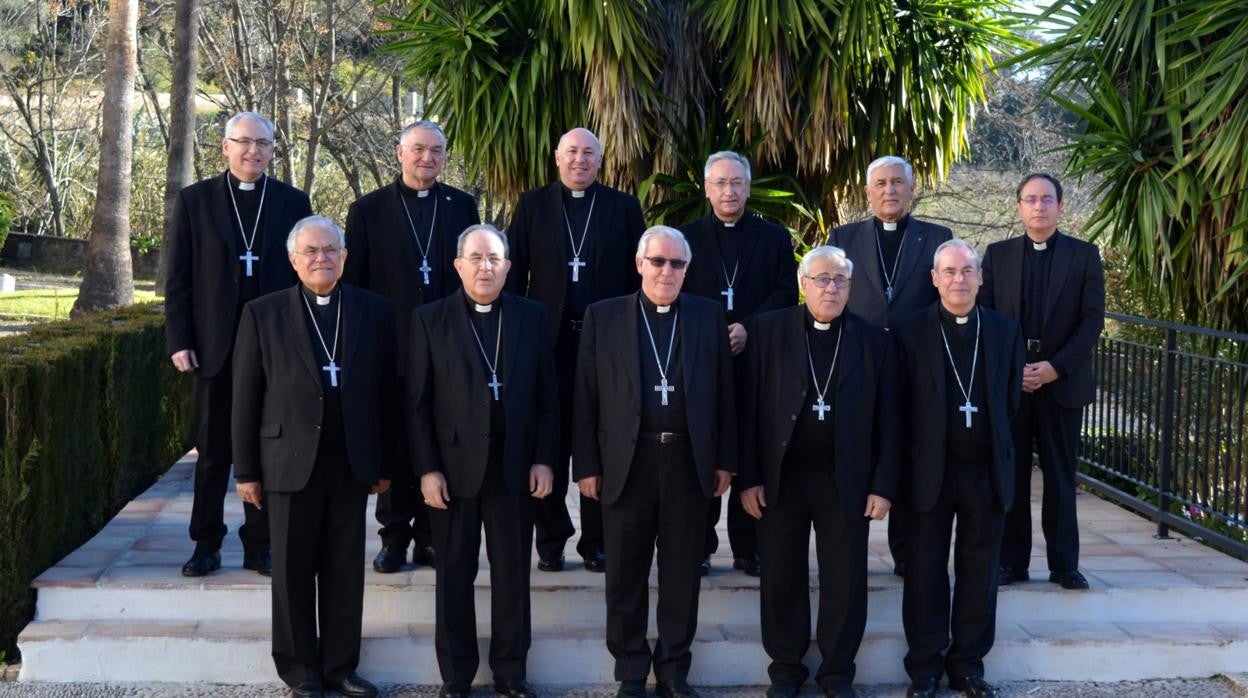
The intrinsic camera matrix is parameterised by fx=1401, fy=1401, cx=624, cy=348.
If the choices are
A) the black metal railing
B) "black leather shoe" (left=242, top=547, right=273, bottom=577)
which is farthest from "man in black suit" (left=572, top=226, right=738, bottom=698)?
the black metal railing

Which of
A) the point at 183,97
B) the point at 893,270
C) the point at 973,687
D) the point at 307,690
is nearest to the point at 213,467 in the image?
the point at 307,690

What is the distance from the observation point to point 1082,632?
6.04 metres

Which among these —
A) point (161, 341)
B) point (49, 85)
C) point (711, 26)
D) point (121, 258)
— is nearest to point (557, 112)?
point (711, 26)

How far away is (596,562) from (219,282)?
202 centimetres

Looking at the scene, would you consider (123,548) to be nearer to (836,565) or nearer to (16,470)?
(16,470)

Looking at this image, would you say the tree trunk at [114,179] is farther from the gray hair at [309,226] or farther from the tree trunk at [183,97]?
the gray hair at [309,226]

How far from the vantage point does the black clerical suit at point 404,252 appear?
20.2 feet

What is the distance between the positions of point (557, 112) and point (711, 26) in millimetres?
1196

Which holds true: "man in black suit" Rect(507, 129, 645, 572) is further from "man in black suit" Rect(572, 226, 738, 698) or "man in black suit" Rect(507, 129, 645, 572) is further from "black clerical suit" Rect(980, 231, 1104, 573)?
"black clerical suit" Rect(980, 231, 1104, 573)

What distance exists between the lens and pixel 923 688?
550 centimetres

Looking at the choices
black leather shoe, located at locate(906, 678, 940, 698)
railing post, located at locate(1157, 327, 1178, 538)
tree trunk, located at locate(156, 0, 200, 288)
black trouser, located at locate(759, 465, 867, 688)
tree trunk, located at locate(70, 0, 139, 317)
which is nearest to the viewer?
black trouser, located at locate(759, 465, 867, 688)

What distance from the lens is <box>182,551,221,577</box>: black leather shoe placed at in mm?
5941

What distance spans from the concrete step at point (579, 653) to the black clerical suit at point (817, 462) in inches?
14.3

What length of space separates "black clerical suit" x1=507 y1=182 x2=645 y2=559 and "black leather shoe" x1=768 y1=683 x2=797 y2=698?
113 centimetres
